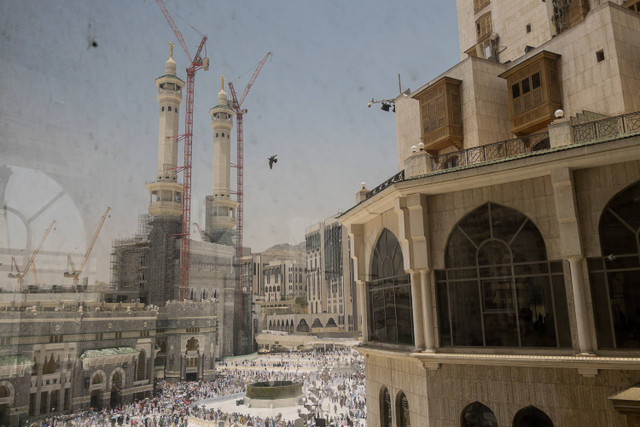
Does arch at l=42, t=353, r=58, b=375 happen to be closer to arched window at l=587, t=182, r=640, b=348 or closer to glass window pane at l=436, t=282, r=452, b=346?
glass window pane at l=436, t=282, r=452, b=346

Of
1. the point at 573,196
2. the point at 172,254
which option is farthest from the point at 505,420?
the point at 172,254

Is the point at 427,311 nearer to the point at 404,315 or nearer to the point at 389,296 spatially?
the point at 404,315

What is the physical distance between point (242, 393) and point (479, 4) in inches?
1290

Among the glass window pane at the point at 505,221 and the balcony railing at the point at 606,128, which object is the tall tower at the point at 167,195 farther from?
the balcony railing at the point at 606,128

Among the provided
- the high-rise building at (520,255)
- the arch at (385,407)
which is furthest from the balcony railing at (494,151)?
the arch at (385,407)

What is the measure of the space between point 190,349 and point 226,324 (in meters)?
14.8

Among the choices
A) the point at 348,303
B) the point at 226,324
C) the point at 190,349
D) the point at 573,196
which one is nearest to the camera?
the point at 573,196

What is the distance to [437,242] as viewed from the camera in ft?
34.3

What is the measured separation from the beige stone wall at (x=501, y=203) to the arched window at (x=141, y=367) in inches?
1365

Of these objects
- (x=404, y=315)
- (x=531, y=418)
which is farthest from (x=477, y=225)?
(x=531, y=418)

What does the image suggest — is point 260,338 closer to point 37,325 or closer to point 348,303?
point 348,303

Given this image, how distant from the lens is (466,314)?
1000 centimetres

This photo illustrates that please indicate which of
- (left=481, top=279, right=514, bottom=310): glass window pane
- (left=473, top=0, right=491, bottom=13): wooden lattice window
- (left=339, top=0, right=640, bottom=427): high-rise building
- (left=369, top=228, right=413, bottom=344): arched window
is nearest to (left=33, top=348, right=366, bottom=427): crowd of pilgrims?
(left=369, top=228, right=413, bottom=344): arched window

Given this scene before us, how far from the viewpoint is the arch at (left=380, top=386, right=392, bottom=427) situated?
11.9m
